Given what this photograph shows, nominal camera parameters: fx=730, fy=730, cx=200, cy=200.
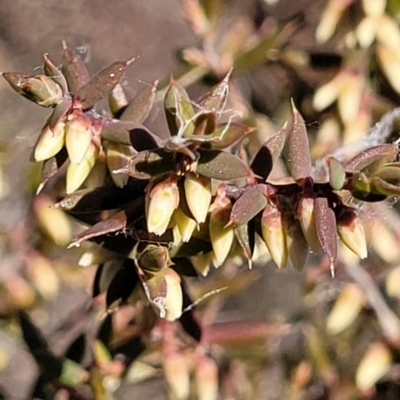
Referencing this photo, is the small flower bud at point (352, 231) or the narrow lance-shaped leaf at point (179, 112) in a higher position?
the narrow lance-shaped leaf at point (179, 112)

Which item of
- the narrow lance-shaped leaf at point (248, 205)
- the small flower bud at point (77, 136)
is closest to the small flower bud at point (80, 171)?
the small flower bud at point (77, 136)

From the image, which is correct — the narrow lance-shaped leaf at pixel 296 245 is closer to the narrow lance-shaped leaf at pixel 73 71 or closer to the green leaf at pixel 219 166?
the green leaf at pixel 219 166

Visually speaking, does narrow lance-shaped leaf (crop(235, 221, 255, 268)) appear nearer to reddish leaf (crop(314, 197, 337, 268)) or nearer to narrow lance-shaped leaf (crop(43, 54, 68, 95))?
reddish leaf (crop(314, 197, 337, 268))

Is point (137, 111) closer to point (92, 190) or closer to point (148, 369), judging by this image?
point (92, 190)

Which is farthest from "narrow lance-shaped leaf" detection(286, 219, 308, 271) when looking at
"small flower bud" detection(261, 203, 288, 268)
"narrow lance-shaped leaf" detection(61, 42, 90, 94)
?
"narrow lance-shaped leaf" detection(61, 42, 90, 94)

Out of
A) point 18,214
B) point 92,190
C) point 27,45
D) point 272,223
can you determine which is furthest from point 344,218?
point 27,45

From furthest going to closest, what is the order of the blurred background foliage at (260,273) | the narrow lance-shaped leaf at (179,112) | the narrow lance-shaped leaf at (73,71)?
1. the blurred background foliage at (260,273)
2. the narrow lance-shaped leaf at (73,71)
3. the narrow lance-shaped leaf at (179,112)
